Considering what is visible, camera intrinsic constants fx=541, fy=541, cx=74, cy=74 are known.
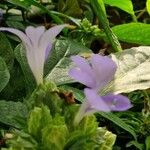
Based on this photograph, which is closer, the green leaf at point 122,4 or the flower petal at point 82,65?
the flower petal at point 82,65

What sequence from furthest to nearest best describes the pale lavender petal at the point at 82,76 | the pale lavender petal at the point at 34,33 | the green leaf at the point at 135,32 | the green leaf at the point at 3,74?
the green leaf at the point at 135,32
the green leaf at the point at 3,74
the pale lavender petal at the point at 34,33
the pale lavender petal at the point at 82,76

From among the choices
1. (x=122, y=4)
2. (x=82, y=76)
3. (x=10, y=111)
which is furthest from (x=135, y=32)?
(x=82, y=76)

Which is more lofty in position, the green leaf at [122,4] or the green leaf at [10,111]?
the green leaf at [122,4]

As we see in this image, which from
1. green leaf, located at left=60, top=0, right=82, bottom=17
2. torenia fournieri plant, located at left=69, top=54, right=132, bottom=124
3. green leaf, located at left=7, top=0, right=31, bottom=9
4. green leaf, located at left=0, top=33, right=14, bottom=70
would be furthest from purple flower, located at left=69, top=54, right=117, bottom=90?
green leaf, located at left=60, top=0, right=82, bottom=17

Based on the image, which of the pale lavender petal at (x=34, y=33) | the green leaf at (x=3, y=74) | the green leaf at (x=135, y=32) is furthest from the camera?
the green leaf at (x=135, y=32)

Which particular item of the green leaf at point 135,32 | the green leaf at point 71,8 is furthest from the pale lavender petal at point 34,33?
the green leaf at point 71,8

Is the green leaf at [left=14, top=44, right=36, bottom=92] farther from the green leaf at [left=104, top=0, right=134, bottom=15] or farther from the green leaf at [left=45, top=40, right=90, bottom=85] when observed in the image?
the green leaf at [left=104, top=0, right=134, bottom=15]

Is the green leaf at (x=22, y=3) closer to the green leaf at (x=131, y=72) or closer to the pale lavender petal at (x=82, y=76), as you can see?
the green leaf at (x=131, y=72)
